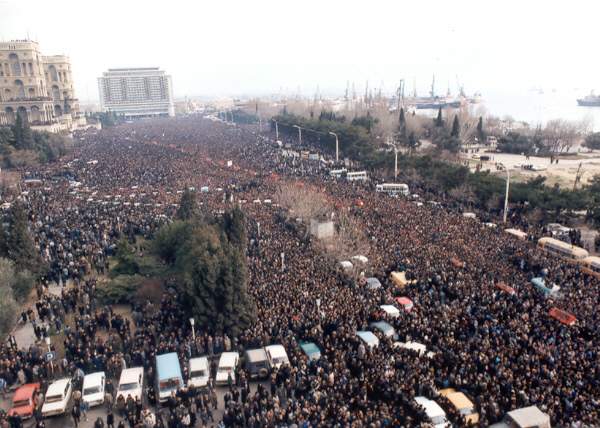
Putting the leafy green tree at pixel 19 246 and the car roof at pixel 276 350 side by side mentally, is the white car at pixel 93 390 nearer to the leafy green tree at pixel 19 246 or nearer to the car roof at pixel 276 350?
the car roof at pixel 276 350

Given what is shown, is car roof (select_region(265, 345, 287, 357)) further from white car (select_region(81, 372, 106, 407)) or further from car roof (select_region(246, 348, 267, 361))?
white car (select_region(81, 372, 106, 407))

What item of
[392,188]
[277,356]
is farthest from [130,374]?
[392,188]

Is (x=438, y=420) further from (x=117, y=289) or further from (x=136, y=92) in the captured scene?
(x=136, y=92)

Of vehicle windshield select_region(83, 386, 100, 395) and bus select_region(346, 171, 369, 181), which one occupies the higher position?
vehicle windshield select_region(83, 386, 100, 395)

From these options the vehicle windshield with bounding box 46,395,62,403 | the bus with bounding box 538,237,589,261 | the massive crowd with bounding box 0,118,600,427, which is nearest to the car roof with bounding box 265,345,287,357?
the massive crowd with bounding box 0,118,600,427

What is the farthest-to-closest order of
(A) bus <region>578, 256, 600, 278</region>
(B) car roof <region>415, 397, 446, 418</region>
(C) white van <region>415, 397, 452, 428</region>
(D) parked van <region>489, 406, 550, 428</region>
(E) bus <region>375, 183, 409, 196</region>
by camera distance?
(E) bus <region>375, 183, 409, 196</region>
(A) bus <region>578, 256, 600, 278</region>
(B) car roof <region>415, 397, 446, 418</region>
(C) white van <region>415, 397, 452, 428</region>
(D) parked van <region>489, 406, 550, 428</region>

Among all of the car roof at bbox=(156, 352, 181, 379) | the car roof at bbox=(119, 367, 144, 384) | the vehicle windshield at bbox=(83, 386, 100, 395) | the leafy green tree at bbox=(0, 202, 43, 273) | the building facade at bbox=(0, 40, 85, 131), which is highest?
the building facade at bbox=(0, 40, 85, 131)

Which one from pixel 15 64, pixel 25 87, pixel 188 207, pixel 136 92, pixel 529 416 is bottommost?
pixel 529 416
